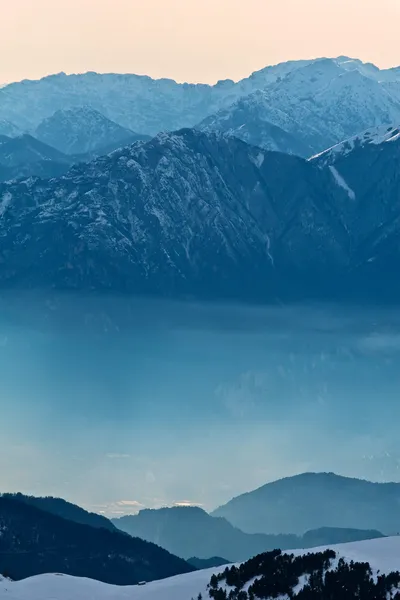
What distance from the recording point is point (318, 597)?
19938cm

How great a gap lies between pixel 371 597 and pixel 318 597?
6.45m

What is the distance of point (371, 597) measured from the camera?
19650 cm
